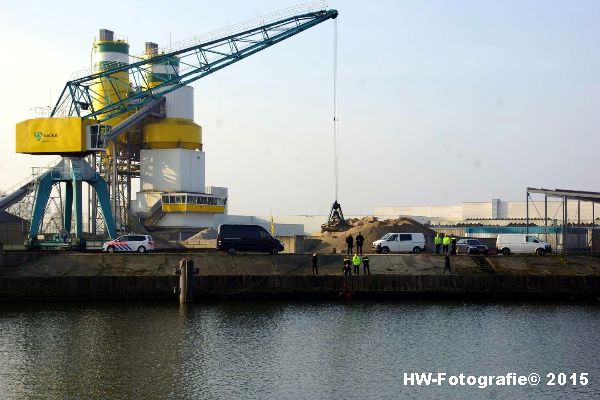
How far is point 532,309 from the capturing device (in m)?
49.9

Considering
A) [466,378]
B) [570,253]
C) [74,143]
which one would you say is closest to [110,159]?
[74,143]

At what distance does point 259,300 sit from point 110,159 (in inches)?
2044

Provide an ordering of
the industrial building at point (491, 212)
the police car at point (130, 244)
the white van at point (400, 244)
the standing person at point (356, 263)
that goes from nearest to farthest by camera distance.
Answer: the standing person at point (356, 263) < the police car at point (130, 244) < the white van at point (400, 244) < the industrial building at point (491, 212)

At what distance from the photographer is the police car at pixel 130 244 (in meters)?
61.2

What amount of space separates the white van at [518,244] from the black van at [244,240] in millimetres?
17778

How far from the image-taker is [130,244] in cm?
6159

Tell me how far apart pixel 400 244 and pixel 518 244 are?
9207 millimetres

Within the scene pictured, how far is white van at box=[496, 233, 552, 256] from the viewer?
63.5 metres

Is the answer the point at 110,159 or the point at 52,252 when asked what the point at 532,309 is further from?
the point at 110,159

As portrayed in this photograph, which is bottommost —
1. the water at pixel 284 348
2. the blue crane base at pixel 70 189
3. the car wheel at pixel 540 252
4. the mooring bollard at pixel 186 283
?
the water at pixel 284 348

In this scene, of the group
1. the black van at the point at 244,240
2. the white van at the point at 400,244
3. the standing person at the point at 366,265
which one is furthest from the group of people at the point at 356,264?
the white van at the point at 400,244

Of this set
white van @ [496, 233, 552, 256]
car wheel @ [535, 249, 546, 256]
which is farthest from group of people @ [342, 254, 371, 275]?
car wheel @ [535, 249, 546, 256]

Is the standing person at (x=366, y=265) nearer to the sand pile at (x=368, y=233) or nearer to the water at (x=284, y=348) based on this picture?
the water at (x=284, y=348)

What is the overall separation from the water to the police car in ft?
34.5
